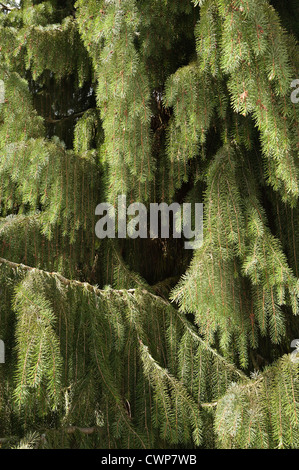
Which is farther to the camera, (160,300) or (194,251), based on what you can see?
(160,300)

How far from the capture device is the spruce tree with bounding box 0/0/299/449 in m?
1.51

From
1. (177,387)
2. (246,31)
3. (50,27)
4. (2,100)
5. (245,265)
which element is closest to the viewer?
(246,31)

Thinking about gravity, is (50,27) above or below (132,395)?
above

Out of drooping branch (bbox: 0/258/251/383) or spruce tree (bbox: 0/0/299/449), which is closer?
spruce tree (bbox: 0/0/299/449)

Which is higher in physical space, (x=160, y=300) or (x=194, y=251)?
(x=194, y=251)

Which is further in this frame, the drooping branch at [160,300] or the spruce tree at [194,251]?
the drooping branch at [160,300]

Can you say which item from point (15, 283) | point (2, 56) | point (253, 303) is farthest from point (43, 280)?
point (2, 56)

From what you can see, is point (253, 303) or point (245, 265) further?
point (253, 303)

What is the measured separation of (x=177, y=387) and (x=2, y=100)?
1523 millimetres

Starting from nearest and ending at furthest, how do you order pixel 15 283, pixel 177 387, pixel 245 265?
pixel 15 283 → pixel 245 265 → pixel 177 387

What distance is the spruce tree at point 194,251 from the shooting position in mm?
1508

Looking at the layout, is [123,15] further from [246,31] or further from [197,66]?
[246,31]

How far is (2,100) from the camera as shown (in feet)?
6.98

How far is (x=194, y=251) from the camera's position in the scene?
1.94m
